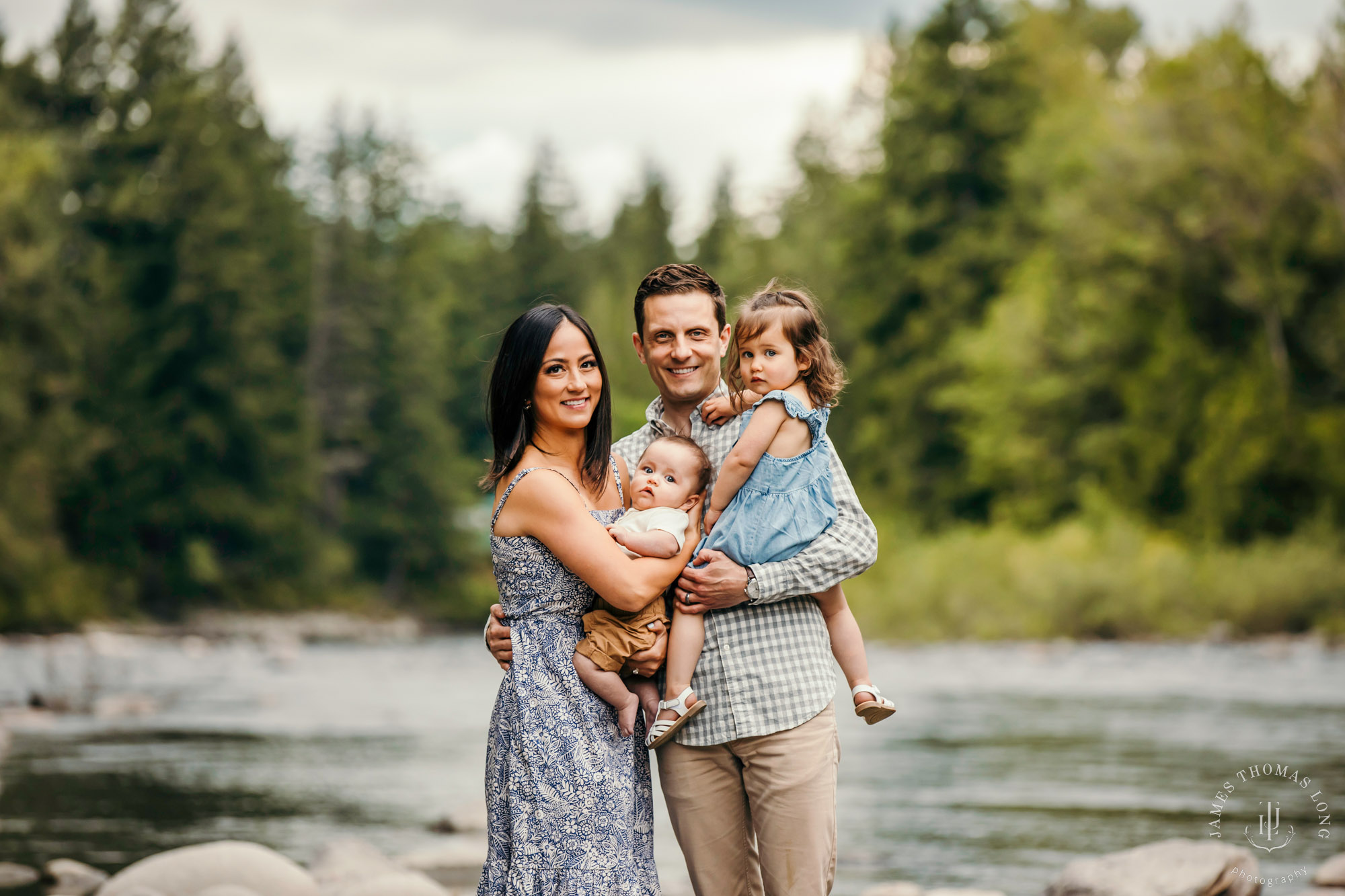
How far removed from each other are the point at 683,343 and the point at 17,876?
16.3 feet

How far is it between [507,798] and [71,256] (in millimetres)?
35890

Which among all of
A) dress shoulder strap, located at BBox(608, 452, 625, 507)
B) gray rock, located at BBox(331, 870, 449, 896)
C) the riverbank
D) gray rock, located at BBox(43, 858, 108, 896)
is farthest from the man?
the riverbank

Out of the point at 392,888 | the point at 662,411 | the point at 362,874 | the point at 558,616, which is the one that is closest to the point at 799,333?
the point at 662,411

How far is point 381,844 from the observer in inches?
316

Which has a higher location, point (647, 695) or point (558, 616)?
point (558, 616)

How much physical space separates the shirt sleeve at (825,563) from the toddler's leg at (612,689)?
1.23 feet

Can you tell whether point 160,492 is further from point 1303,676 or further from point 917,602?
point 1303,676

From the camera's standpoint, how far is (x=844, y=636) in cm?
352

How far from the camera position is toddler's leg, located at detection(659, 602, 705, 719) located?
3330 mm

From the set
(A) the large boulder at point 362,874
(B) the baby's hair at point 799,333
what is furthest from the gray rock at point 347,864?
(B) the baby's hair at point 799,333

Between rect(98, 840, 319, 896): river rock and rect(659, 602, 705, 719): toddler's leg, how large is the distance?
10.5 feet

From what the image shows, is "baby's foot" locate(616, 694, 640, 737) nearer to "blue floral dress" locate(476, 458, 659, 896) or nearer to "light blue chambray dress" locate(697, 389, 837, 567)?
"blue floral dress" locate(476, 458, 659, 896)

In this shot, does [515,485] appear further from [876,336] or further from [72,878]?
[876,336]

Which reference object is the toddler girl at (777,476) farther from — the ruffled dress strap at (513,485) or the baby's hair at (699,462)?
the ruffled dress strap at (513,485)
